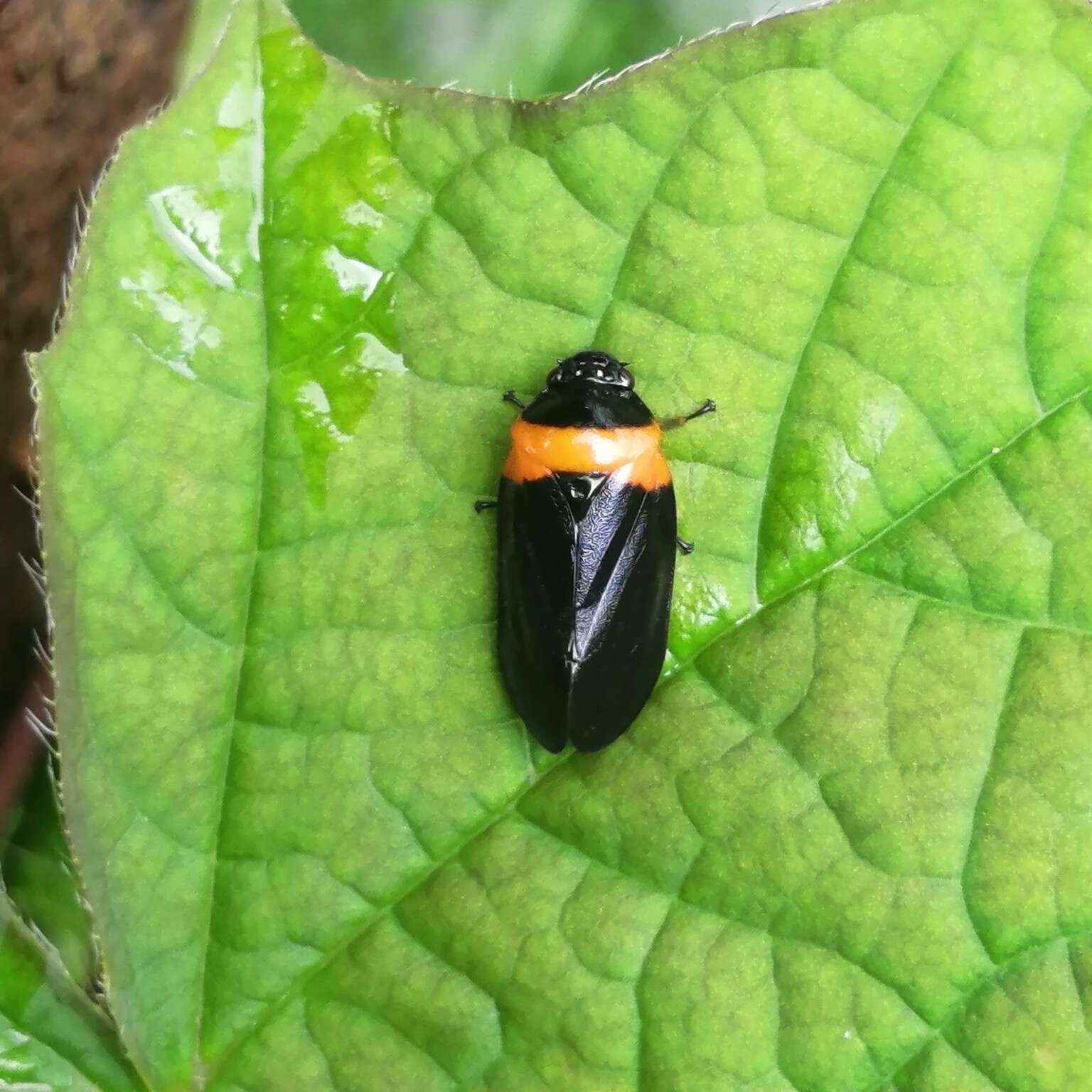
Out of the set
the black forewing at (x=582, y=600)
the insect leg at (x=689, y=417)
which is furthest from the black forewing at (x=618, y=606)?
the insect leg at (x=689, y=417)

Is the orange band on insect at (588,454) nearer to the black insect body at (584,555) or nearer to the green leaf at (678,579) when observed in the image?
the black insect body at (584,555)

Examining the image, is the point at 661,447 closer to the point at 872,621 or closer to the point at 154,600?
the point at 872,621

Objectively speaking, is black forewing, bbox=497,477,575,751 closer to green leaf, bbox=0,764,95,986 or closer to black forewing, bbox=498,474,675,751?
black forewing, bbox=498,474,675,751

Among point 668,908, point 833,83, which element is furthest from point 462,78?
point 668,908

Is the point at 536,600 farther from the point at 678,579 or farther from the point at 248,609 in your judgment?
the point at 248,609

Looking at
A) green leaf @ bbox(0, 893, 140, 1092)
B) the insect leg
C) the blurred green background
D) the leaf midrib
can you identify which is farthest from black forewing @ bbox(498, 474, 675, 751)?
the blurred green background

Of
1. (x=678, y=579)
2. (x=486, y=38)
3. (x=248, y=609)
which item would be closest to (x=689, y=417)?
(x=678, y=579)
